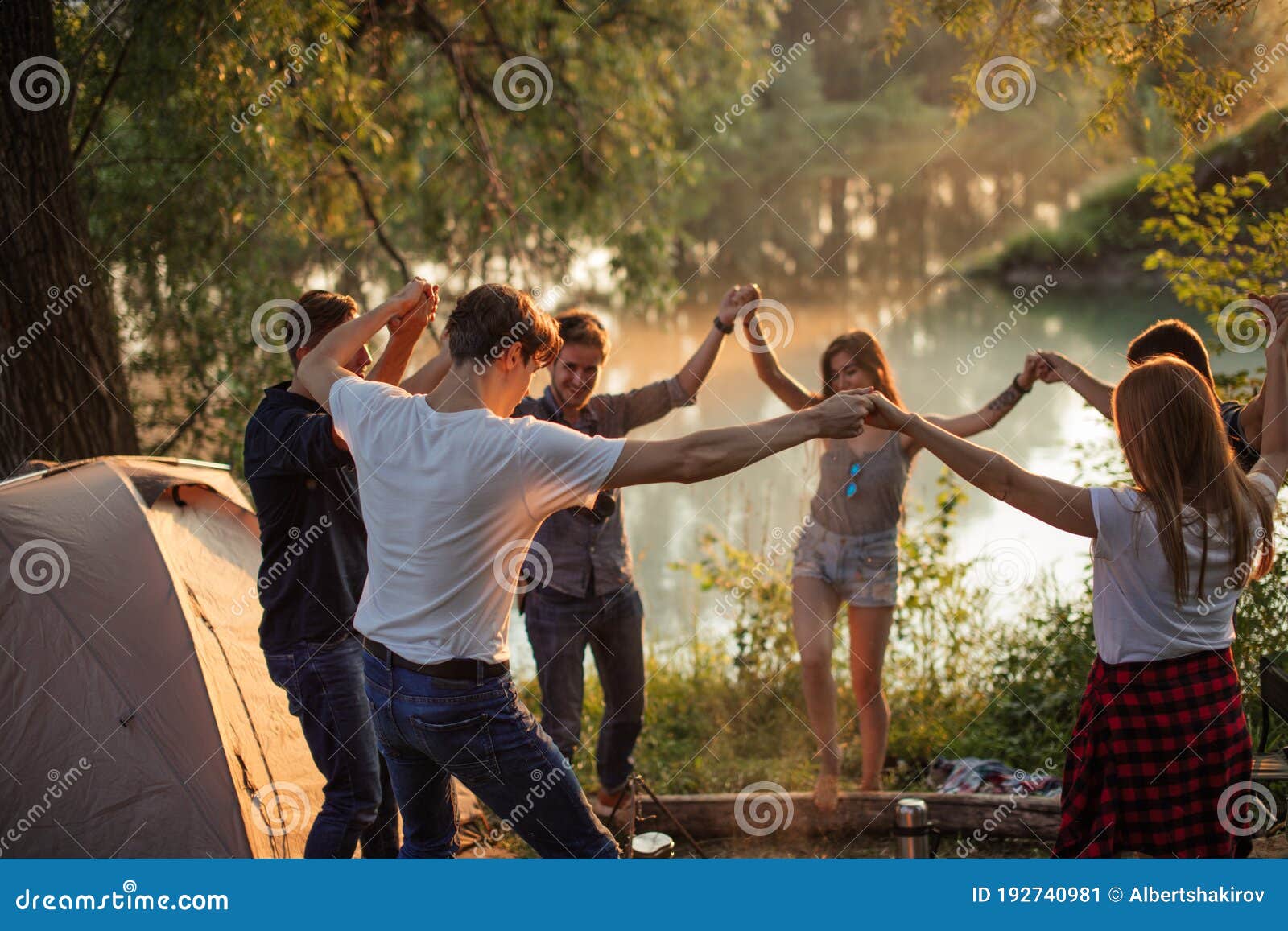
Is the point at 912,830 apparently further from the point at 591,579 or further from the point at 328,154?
the point at 328,154

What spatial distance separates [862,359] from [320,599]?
6.53 ft

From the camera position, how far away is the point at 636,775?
3.68 meters

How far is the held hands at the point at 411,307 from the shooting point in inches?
114

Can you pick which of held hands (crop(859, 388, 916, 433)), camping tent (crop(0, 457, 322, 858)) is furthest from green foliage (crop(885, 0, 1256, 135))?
camping tent (crop(0, 457, 322, 858))

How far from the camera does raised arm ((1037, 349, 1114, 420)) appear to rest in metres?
3.34

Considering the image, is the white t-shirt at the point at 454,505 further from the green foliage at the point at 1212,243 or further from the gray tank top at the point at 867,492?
the green foliage at the point at 1212,243

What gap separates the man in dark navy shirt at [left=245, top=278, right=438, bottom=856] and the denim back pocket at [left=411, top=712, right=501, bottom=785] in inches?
26.3

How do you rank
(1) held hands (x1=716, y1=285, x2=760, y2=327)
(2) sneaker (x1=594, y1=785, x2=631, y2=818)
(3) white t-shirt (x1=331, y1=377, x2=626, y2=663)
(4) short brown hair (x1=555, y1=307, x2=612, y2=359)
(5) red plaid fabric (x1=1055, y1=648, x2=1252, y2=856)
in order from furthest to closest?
(2) sneaker (x1=594, y1=785, x2=631, y2=818), (4) short brown hair (x1=555, y1=307, x2=612, y2=359), (1) held hands (x1=716, y1=285, x2=760, y2=327), (5) red plaid fabric (x1=1055, y1=648, x2=1252, y2=856), (3) white t-shirt (x1=331, y1=377, x2=626, y2=663)

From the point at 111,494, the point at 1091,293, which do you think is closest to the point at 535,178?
the point at 111,494

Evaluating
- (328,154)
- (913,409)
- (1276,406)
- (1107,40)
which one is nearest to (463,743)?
(1276,406)

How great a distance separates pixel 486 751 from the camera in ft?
Answer: 7.87

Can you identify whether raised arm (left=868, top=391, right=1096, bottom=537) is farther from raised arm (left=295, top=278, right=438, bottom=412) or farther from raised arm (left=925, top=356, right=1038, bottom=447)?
raised arm (left=295, top=278, right=438, bottom=412)

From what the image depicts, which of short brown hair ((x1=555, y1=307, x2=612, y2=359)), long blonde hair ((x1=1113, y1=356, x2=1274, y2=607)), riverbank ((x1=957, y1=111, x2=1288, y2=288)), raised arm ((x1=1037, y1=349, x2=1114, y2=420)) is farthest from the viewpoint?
riverbank ((x1=957, y1=111, x2=1288, y2=288))

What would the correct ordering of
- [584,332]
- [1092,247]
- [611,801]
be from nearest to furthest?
[584,332] → [611,801] → [1092,247]
